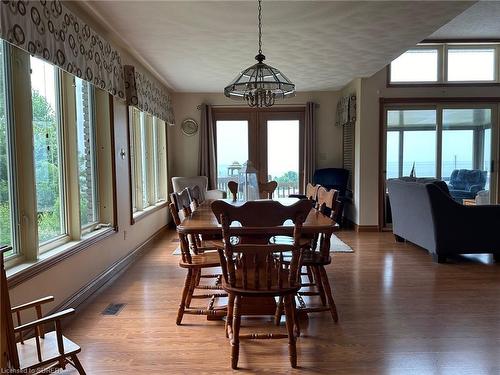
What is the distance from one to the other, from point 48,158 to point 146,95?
7.26 ft

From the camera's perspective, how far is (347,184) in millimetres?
6504

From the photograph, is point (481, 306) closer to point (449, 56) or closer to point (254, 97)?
point (254, 97)

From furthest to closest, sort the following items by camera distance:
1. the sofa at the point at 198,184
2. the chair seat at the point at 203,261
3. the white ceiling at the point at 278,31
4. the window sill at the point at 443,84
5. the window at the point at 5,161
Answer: the sofa at the point at 198,184 → the window sill at the point at 443,84 → the white ceiling at the point at 278,31 → the chair seat at the point at 203,261 → the window at the point at 5,161

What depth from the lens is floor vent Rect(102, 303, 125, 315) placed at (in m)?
2.84

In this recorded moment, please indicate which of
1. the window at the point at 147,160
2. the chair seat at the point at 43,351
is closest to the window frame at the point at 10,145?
the chair seat at the point at 43,351

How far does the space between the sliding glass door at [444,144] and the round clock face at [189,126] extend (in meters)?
3.33

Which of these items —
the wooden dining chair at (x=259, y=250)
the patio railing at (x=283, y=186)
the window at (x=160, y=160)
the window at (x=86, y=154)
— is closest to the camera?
the wooden dining chair at (x=259, y=250)

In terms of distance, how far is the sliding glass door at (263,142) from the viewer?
7.02m

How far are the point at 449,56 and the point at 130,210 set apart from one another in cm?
535

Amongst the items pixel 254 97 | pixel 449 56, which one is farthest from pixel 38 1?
pixel 449 56

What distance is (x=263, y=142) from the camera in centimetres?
705

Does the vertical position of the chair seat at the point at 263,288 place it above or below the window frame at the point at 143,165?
below

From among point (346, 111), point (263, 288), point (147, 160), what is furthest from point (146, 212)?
point (346, 111)

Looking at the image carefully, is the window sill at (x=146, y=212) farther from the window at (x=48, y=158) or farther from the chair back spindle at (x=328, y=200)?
the chair back spindle at (x=328, y=200)
